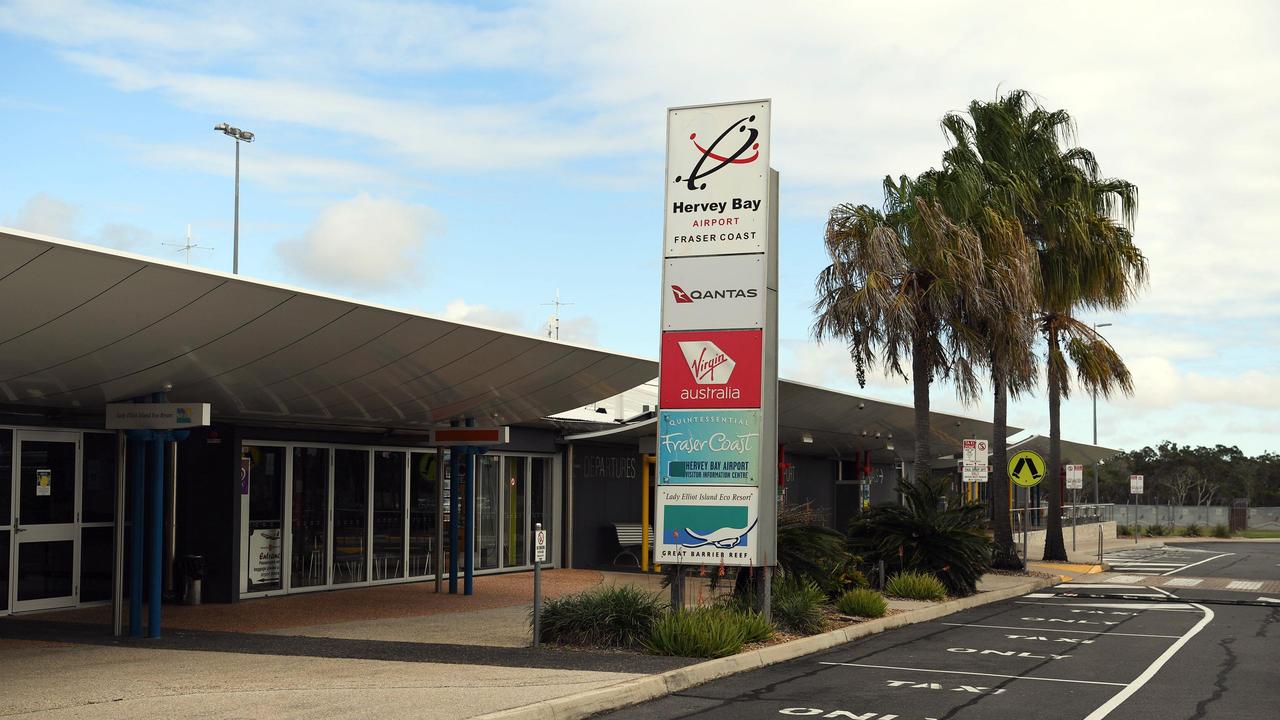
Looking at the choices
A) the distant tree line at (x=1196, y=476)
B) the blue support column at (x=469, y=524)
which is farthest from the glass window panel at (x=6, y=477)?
the distant tree line at (x=1196, y=476)

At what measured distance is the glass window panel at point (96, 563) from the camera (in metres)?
16.8

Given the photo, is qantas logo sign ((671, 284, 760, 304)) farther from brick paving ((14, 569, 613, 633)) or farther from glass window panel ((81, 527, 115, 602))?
glass window panel ((81, 527, 115, 602))

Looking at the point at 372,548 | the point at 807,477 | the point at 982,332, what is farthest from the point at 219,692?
the point at 807,477

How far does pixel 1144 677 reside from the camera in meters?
11.8

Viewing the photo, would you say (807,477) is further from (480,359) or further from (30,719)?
(30,719)

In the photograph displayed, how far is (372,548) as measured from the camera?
20.8m

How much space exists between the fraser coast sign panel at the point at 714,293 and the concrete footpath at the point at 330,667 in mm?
3621

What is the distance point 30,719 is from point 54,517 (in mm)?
8152

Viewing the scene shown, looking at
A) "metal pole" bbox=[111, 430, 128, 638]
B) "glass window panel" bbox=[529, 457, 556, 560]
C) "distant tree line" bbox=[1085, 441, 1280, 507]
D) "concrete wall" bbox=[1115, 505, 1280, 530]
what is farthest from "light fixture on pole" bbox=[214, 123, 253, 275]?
"distant tree line" bbox=[1085, 441, 1280, 507]

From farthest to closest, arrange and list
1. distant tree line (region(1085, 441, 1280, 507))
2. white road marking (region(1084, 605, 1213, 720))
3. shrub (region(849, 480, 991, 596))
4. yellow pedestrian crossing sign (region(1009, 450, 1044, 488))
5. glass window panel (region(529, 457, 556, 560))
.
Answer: distant tree line (region(1085, 441, 1280, 507)), yellow pedestrian crossing sign (region(1009, 450, 1044, 488)), glass window panel (region(529, 457, 556, 560)), shrub (region(849, 480, 991, 596)), white road marking (region(1084, 605, 1213, 720))

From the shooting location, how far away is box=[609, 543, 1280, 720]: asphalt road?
9.94m

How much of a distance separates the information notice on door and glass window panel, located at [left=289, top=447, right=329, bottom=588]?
0.35 metres

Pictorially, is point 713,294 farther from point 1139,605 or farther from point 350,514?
point 1139,605

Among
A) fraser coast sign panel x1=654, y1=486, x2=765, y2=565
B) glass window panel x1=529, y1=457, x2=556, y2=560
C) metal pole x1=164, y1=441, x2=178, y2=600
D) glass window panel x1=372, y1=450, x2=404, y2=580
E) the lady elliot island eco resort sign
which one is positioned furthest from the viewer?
glass window panel x1=529, y1=457, x2=556, y2=560
